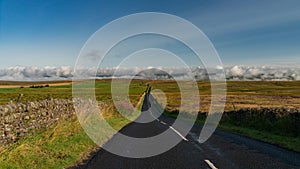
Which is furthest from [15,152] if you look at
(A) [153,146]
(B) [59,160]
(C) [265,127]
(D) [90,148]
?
(C) [265,127]

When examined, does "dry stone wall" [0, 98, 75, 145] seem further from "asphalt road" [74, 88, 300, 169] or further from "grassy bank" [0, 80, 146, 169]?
"asphalt road" [74, 88, 300, 169]

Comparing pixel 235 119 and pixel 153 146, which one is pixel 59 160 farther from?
pixel 235 119

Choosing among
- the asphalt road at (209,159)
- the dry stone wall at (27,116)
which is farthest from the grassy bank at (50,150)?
the asphalt road at (209,159)

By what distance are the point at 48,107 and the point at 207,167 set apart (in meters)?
11.9

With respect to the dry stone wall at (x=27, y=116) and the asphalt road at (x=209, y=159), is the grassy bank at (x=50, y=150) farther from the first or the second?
the asphalt road at (x=209, y=159)

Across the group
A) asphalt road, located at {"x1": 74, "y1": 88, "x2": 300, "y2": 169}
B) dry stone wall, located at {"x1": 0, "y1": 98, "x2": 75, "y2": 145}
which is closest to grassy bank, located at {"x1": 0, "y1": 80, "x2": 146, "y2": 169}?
dry stone wall, located at {"x1": 0, "y1": 98, "x2": 75, "y2": 145}

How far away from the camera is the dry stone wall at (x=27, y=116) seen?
1231 cm

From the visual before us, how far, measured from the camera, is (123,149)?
12.5 metres

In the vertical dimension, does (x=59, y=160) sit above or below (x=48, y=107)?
below

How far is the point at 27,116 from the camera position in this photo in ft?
47.9

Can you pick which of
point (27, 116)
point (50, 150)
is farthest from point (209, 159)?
point (27, 116)

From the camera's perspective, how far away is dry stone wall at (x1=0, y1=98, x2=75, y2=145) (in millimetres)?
12312

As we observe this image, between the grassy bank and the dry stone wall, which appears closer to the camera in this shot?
the grassy bank

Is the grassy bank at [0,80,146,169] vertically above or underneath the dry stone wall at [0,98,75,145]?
underneath
